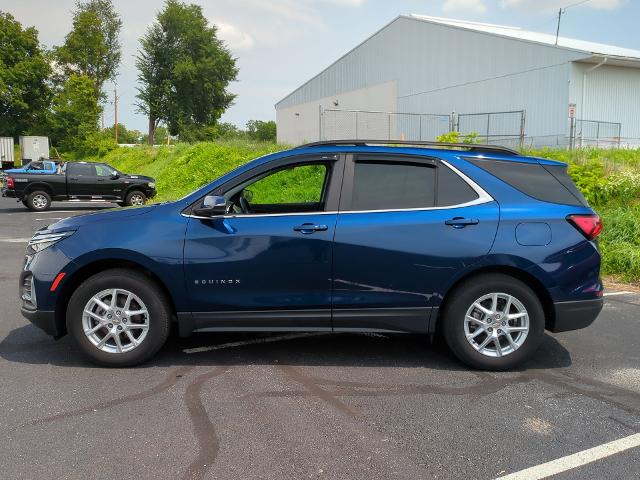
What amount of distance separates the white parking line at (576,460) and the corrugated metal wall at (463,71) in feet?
66.7

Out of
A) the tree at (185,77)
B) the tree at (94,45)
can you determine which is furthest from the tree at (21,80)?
the tree at (185,77)

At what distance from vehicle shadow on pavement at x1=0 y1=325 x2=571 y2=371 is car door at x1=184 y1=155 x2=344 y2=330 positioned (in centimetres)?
44

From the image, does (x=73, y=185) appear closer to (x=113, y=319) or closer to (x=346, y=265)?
(x=113, y=319)

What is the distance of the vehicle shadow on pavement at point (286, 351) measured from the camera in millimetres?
4535

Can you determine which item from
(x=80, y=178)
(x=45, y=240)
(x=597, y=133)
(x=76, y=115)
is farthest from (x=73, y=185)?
(x=76, y=115)

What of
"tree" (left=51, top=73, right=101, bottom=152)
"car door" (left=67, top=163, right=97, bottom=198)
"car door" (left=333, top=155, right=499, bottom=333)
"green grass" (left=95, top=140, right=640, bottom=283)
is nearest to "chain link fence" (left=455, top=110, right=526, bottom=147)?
"green grass" (left=95, top=140, right=640, bottom=283)

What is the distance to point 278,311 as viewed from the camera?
4262mm

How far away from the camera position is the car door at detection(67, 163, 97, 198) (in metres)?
18.3

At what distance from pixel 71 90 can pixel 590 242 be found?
52769 millimetres

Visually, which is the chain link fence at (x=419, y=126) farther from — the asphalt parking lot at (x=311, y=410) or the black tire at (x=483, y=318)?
the black tire at (x=483, y=318)

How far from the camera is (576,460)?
3.05 m

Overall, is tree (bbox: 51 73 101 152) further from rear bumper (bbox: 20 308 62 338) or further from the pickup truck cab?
rear bumper (bbox: 20 308 62 338)

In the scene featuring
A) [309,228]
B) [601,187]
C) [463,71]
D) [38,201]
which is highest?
[463,71]

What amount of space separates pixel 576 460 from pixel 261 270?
2425 millimetres
